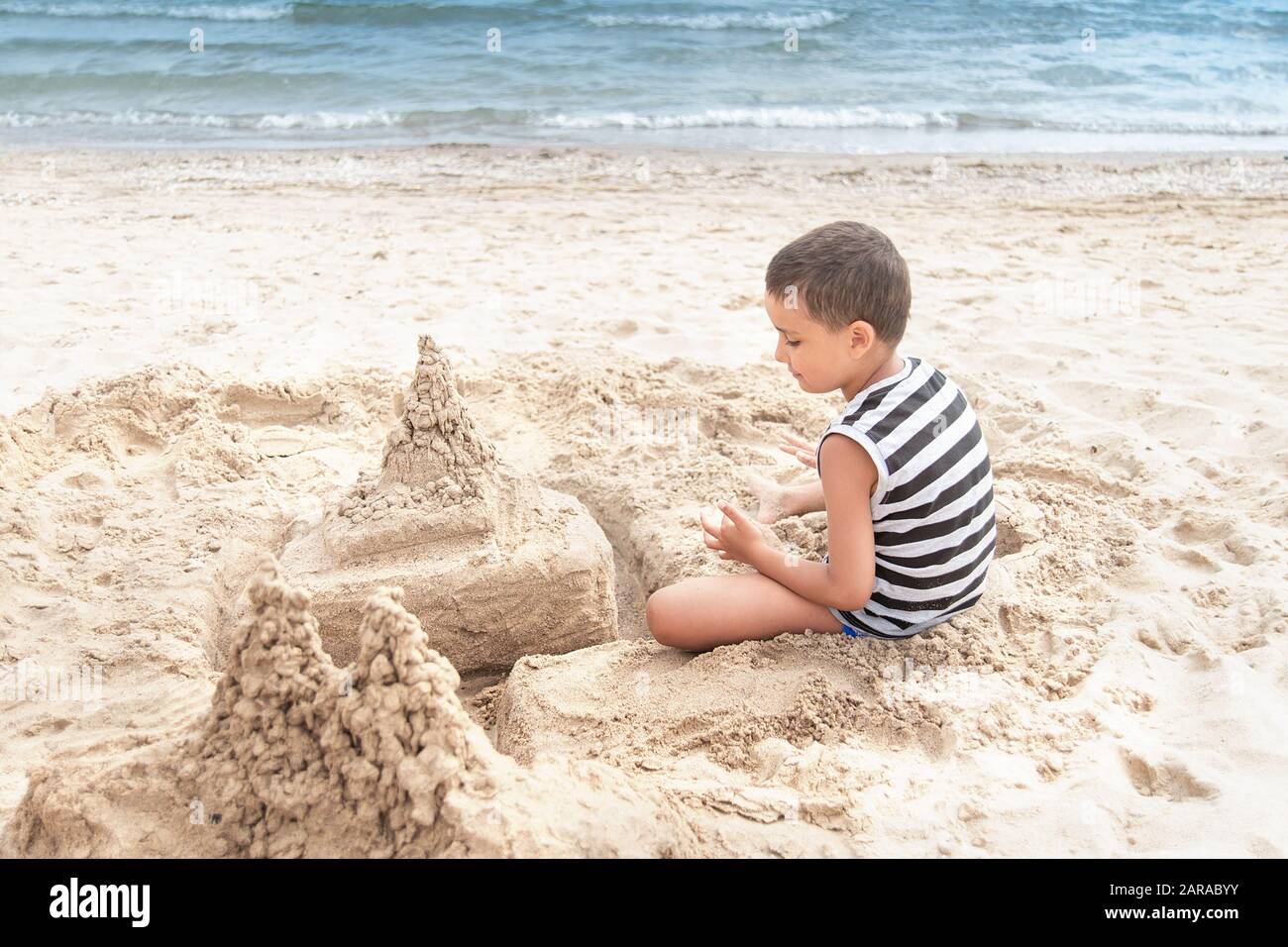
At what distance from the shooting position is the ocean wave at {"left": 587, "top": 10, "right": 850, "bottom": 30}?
13.6 m

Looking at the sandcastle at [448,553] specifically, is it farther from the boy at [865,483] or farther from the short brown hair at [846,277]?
the short brown hair at [846,277]

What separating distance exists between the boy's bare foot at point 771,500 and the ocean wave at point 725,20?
39.2ft

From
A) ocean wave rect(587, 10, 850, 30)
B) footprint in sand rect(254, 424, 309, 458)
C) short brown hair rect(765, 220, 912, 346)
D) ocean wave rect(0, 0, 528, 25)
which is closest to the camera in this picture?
short brown hair rect(765, 220, 912, 346)

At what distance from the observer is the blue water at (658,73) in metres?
9.65

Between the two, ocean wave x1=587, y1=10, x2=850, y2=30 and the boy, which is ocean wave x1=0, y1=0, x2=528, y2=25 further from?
the boy

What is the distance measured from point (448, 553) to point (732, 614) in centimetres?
77

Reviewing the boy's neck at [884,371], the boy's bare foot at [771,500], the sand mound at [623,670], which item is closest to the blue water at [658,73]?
the sand mound at [623,670]

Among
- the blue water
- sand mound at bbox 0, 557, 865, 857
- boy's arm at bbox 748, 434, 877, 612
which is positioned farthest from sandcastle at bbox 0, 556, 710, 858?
the blue water

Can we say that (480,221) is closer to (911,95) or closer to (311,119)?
(311,119)

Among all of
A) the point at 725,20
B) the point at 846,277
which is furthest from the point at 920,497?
the point at 725,20

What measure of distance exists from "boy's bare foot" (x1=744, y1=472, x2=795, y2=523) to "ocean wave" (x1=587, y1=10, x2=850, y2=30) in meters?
12.0

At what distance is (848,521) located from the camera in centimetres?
222

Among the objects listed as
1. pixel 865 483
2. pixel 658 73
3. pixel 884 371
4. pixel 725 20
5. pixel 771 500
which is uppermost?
pixel 725 20

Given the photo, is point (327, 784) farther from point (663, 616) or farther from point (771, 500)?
point (771, 500)
